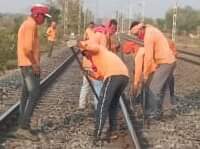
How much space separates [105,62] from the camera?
802 cm

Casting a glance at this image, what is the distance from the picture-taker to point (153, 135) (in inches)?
355

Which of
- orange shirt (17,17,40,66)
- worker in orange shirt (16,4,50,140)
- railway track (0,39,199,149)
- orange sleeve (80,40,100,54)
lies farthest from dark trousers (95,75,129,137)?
orange shirt (17,17,40,66)

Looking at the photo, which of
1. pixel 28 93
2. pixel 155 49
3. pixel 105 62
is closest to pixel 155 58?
pixel 155 49

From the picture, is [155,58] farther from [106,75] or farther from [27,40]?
[27,40]

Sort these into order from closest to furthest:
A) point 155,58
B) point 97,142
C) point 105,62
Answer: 1. point 105,62
2. point 97,142
3. point 155,58

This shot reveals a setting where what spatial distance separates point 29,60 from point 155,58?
→ 103 inches

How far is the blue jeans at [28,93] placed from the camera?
851cm

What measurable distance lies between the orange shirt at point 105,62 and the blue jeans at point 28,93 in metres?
1.07

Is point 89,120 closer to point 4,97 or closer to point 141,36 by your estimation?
point 141,36

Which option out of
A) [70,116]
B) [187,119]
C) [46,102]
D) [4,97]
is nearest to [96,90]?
[70,116]

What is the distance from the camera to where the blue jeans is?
851 cm

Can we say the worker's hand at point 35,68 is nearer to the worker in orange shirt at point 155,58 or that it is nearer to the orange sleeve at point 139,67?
the worker in orange shirt at point 155,58

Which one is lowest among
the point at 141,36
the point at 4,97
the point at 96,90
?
the point at 4,97

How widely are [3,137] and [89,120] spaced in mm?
2243
